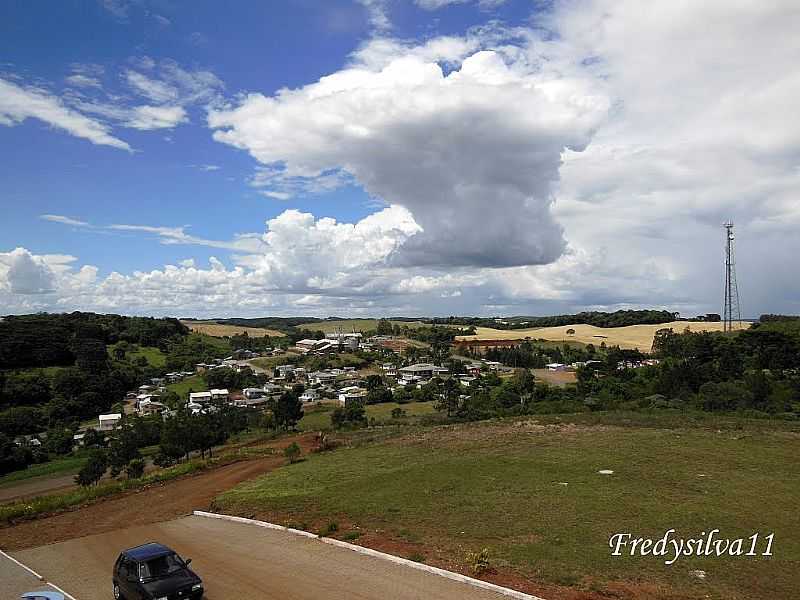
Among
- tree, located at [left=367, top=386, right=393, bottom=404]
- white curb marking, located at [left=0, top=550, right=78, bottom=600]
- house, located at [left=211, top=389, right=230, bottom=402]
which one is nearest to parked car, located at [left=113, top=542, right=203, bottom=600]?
white curb marking, located at [left=0, top=550, right=78, bottom=600]

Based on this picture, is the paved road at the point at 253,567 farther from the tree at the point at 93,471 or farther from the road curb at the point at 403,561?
the tree at the point at 93,471

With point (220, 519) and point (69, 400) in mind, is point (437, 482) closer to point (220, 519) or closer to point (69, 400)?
point (220, 519)

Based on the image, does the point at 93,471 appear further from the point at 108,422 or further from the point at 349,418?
the point at 108,422

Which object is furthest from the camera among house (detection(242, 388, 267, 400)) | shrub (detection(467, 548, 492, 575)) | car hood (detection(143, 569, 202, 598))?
house (detection(242, 388, 267, 400))

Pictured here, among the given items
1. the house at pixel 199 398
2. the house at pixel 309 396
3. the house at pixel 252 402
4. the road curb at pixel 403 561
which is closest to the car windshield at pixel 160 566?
the road curb at pixel 403 561

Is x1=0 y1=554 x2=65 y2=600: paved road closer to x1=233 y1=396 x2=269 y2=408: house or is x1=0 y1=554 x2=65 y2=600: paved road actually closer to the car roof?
the car roof

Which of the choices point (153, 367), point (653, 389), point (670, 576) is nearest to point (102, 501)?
point (670, 576)
